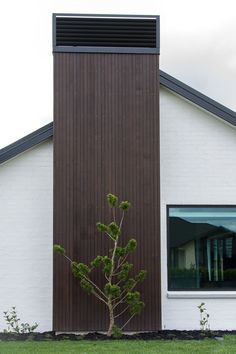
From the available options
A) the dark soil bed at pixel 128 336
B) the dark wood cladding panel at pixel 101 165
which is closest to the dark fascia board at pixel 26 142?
the dark wood cladding panel at pixel 101 165

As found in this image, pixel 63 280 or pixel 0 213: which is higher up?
pixel 0 213

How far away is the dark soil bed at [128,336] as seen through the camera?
12000 millimetres

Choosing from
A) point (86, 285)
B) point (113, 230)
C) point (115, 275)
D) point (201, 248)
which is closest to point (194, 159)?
point (201, 248)

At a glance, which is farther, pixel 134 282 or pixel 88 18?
pixel 88 18

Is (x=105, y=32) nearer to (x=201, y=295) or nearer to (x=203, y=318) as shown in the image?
(x=201, y=295)

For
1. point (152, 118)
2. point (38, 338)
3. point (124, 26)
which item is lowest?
point (38, 338)

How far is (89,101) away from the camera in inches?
502

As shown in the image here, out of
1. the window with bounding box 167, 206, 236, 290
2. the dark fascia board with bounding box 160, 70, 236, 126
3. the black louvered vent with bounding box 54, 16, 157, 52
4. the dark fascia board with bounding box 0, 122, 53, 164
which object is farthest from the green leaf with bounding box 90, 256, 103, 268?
the black louvered vent with bounding box 54, 16, 157, 52

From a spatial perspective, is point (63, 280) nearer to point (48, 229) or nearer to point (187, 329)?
point (48, 229)

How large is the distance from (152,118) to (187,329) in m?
4.06

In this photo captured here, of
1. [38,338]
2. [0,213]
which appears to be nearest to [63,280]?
[38,338]

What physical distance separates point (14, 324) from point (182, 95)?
5.46 metres

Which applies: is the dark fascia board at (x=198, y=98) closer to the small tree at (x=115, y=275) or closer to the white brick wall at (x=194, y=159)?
the white brick wall at (x=194, y=159)

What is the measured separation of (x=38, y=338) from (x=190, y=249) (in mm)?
3361
